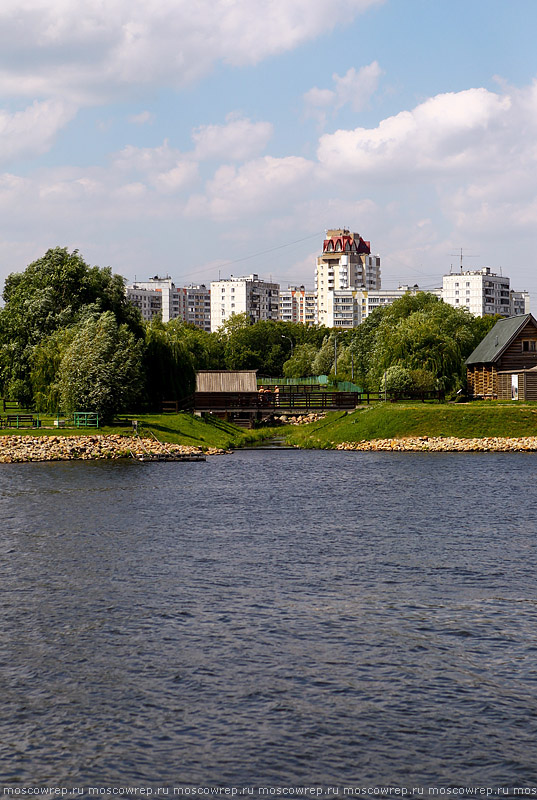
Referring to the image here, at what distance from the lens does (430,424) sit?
7675cm

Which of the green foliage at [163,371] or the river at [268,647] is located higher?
the green foliage at [163,371]

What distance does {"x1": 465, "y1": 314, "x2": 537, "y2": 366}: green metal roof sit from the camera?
310 feet

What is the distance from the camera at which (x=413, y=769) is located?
14.5 meters

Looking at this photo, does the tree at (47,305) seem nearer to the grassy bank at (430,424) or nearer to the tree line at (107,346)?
the tree line at (107,346)

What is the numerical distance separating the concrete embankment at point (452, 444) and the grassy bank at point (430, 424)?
1.20m

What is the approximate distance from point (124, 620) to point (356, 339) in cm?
13587

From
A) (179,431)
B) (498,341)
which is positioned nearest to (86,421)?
(179,431)

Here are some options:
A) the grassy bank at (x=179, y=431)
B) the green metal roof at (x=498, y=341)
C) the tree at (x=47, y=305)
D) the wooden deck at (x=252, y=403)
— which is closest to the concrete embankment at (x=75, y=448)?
the grassy bank at (x=179, y=431)

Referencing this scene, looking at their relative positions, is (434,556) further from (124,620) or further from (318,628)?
(124,620)

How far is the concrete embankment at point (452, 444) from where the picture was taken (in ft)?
237

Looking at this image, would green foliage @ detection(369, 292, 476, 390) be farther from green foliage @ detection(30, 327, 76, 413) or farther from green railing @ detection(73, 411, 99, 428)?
green railing @ detection(73, 411, 99, 428)

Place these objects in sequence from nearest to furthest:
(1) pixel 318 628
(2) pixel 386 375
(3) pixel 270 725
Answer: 1. (3) pixel 270 725
2. (1) pixel 318 628
3. (2) pixel 386 375

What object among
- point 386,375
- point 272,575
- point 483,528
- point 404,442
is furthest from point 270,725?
point 386,375

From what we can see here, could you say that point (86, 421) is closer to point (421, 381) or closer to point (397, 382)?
point (397, 382)
